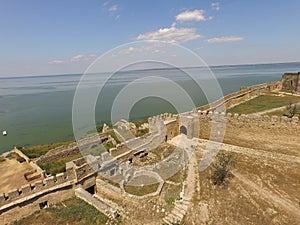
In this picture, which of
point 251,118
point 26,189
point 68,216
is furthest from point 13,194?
point 251,118

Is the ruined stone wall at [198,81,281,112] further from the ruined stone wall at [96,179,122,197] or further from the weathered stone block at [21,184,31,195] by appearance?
the weathered stone block at [21,184,31,195]

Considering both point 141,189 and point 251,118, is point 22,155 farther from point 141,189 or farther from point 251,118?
point 251,118

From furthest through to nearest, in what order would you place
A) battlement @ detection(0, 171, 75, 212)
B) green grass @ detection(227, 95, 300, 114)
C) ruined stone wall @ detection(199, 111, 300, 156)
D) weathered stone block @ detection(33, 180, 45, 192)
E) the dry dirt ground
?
green grass @ detection(227, 95, 300, 114), ruined stone wall @ detection(199, 111, 300, 156), the dry dirt ground, weathered stone block @ detection(33, 180, 45, 192), battlement @ detection(0, 171, 75, 212)

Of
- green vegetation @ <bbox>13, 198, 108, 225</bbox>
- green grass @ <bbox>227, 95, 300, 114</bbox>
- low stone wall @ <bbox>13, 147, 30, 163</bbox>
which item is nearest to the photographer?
green vegetation @ <bbox>13, 198, 108, 225</bbox>

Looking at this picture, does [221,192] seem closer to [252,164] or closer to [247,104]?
[252,164]

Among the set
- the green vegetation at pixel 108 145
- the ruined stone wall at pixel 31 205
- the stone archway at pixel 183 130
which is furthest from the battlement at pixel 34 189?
the stone archway at pixel 183 130

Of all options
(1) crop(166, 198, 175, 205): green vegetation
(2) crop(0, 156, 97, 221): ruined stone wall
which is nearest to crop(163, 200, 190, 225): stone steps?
(1) crop(166, 198, 175, 205): green vegetation

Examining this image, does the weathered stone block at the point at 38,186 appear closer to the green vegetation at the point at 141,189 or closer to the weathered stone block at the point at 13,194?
the weathered stone block at the point at 13,194
